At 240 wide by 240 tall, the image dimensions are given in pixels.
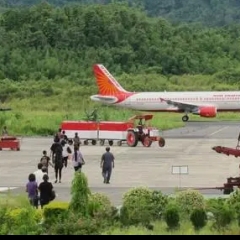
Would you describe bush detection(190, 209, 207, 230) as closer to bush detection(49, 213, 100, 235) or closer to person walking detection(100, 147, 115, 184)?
bush detection(49, 213, 100, 235)

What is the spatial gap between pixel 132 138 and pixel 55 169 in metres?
15.0

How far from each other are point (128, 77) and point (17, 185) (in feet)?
232

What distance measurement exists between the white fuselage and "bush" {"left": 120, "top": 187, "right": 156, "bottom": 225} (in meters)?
53.1

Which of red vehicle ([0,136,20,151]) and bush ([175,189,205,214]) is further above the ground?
red vehicle ([0,136,20,151])

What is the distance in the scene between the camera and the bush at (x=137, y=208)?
1939 cm

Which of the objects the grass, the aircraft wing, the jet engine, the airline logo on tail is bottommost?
the grass

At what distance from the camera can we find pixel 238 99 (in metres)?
73.9

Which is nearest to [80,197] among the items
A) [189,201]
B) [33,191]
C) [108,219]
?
[108,219]

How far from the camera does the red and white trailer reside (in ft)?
158

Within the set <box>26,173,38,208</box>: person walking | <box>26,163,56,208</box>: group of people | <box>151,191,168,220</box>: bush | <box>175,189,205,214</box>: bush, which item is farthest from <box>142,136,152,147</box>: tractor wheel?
<box>175,189,205,214</box>: bush

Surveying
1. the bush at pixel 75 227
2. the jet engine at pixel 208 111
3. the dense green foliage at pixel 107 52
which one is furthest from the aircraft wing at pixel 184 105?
the bush at pixel 75 227

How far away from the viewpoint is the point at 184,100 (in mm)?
75938

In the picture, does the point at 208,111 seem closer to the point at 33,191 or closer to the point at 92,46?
the point at 92,46

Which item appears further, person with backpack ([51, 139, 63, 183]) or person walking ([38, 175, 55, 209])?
person with backpack ([51, 139, 63, 183])
